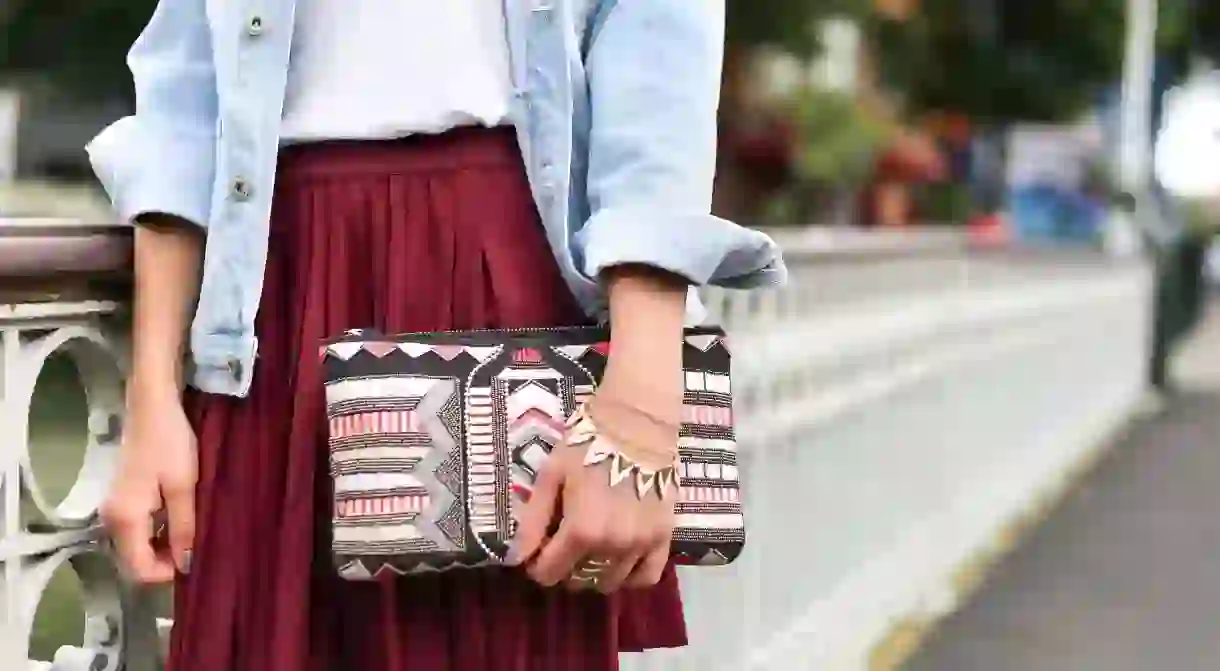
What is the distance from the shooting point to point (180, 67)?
1.27 meters

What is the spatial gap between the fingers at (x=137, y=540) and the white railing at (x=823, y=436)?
19 centimetres

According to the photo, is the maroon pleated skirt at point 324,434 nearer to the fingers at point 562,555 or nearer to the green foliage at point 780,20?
the fingers at point 562,555

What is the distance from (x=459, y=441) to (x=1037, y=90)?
1456 cm

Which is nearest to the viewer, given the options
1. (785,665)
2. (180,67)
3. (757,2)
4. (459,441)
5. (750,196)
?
(459,441)

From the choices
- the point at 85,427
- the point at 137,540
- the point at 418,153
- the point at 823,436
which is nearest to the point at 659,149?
the point at 418,153

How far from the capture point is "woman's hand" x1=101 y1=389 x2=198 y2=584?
1.22 meters

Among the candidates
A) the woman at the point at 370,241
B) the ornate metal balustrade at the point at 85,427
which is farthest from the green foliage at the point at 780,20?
the woman at the point at 370,241

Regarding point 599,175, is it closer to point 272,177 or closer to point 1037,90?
point 272,177

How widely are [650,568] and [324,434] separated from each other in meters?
0.29

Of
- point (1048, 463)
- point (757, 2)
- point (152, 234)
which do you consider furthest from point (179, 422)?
point (1048, 463)

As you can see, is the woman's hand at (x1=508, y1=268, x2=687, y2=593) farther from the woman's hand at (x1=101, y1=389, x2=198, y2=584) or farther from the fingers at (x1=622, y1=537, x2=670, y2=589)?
the woman's hand at (x1=101, y1=389, x2=198, y2=584)

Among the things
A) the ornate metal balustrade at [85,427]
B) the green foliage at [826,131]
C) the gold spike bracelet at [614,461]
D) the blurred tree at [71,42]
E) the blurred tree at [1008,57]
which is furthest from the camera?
the blurred tree at [1008,57]

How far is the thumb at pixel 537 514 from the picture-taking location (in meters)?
1.14

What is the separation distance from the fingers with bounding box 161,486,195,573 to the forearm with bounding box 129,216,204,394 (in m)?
0.08
